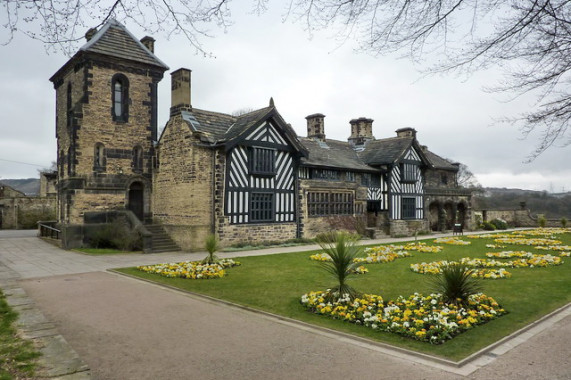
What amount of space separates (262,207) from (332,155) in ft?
28.5

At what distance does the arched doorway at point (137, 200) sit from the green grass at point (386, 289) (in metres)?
10.2

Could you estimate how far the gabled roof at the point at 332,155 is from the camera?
985 inches

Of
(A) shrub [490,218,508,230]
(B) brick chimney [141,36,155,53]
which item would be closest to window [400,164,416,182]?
(A) shrub [490,218,508,230]

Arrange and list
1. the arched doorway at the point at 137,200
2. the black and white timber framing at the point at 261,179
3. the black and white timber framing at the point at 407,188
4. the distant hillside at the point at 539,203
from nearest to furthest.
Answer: the black and white timber framing at the point at 261,179, the arched doorway at the point at 137,200, the black and white timber framing at the point at 407,188, the distant hillside at the point at 539,203

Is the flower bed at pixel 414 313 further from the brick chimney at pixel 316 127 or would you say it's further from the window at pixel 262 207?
the brick chimney at pixel 316 127

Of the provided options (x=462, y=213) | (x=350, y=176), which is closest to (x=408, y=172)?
(x=350, y=176)

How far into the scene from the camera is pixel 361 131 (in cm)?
3172

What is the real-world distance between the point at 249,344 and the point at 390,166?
2373 centimetres

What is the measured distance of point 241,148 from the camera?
2005 centimetres

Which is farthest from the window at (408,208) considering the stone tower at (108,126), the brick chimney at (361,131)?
the stone tower at (108,126)

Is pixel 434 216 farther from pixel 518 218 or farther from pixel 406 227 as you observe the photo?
pixel 518 218

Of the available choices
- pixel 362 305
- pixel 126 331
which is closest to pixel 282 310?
pixel 362 305

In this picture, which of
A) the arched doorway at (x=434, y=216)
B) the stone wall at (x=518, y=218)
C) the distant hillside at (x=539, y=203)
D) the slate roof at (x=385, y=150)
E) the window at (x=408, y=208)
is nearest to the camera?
the slate roof at (x=385, y=150)

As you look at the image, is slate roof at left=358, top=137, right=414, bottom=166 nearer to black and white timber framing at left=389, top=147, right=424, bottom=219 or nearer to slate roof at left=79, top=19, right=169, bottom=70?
black and white timber framing at left=389, top=147, right=424, bottom=219
